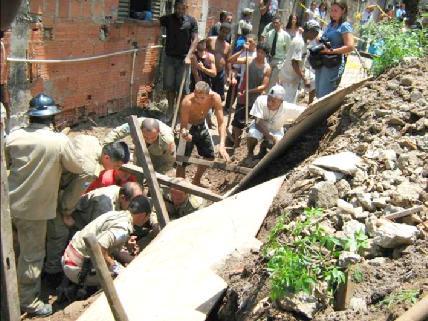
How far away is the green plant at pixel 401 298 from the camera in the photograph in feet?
8.99

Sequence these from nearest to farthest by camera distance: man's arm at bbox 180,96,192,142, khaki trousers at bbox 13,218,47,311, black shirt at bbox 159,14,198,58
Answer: khaki trousers at bbox 13,218,47,311 → man's arm at bbox 180,96,192,142 → black shirt at bbox 159,14,198,58

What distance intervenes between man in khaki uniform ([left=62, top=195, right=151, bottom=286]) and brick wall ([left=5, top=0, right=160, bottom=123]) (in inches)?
128

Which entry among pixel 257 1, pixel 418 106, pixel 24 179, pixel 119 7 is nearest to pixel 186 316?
pixel 24 179

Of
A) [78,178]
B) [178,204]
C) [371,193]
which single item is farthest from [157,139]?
[371,193]

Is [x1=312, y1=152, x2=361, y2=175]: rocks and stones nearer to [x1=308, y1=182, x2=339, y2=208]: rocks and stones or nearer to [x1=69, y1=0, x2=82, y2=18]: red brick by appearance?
[x1=308, y1=182, x2=339, y2=208]: rocks and stones

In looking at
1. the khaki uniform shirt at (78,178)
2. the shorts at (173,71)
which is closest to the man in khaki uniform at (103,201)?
the khaki uniform shirt at (78,178)

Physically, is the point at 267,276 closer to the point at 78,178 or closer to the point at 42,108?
the point at 78,178

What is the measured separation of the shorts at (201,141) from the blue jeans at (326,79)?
5.18ft

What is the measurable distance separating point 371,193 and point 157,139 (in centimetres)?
267

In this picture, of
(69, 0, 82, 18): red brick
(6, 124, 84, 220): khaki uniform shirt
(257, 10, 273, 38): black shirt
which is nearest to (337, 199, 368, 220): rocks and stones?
(6, 124, 84, 220): khaki uniform shirt

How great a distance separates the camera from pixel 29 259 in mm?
4648

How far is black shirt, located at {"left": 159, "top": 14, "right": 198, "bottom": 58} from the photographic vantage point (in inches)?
352

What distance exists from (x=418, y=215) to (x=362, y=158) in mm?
1010

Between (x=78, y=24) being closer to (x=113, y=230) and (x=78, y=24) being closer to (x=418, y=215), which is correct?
(x=113, y=230)
